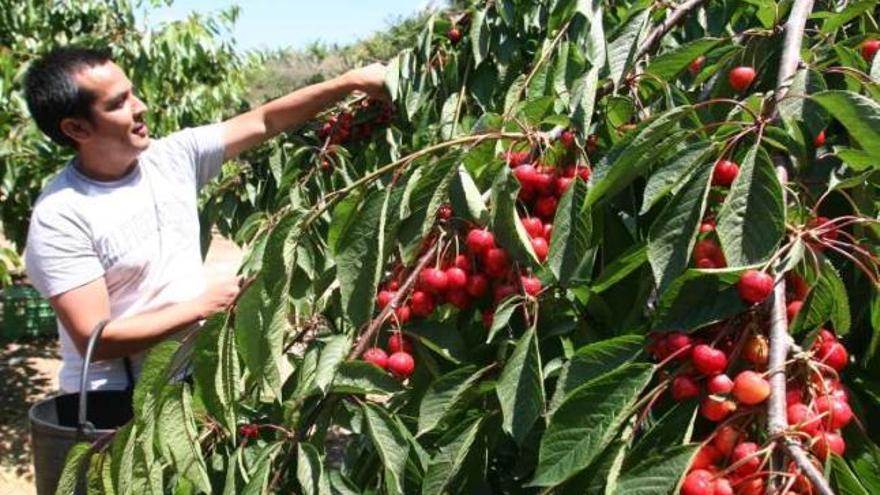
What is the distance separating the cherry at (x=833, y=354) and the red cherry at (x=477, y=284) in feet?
1.26

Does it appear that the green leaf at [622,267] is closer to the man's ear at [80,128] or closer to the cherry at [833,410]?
the cherry at [833,410]

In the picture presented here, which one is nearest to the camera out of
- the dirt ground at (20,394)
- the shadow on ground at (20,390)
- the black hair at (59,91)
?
the black hair at (59,91)

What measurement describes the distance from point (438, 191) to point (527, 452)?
1.06 feet

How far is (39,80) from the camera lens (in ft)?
7.07

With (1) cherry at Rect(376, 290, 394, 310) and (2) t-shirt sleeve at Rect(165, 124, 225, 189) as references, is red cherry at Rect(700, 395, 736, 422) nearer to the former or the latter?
(1) cherry at Rect(376, 290, 394, 310)

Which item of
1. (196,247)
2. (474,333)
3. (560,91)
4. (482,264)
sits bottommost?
(196,247)

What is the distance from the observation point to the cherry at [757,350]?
0.77 m

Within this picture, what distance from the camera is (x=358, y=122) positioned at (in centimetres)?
230

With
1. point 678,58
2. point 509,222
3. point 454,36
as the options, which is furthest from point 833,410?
point 454,36

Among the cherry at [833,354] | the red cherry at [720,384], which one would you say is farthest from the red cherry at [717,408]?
the cherry at [833,354]

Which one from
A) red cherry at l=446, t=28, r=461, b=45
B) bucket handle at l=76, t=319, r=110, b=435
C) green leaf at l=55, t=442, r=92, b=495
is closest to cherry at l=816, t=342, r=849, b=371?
green leaf at l=55, t=442, r=92, b=495

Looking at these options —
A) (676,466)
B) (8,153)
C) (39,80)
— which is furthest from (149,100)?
(676,466)

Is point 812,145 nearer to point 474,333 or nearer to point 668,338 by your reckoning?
point 668,338

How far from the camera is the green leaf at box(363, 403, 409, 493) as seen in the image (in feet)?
2.90
